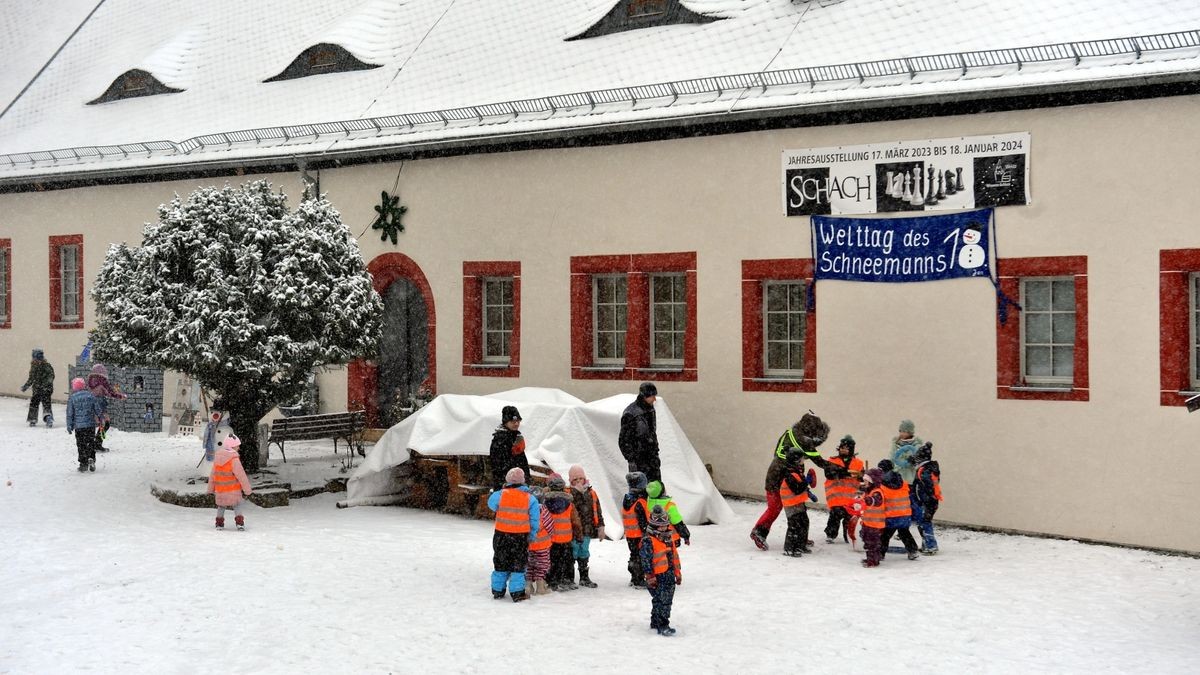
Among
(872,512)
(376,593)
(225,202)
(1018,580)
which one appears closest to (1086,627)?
(1018,580)

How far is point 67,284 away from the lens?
89.1ft

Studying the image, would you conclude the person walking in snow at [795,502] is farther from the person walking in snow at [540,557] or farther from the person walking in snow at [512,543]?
the person walking in snow at [512,543]

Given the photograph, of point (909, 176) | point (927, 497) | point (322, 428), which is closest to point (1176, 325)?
point (927, 497)

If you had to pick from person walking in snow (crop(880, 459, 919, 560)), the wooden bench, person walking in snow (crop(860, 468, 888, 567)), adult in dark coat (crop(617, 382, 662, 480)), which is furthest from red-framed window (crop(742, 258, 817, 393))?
the wooden bench

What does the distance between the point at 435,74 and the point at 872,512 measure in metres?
12.0

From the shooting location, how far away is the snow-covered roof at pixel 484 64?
15992 millimetres

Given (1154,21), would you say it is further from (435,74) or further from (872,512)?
(435,74)

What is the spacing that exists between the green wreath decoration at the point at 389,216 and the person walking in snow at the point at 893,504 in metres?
10.3

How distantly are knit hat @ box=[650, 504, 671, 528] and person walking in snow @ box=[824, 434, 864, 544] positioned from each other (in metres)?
3.71

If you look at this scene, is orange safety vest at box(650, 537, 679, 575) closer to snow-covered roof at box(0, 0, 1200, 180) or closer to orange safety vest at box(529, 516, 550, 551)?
orange safety vest at box(529, 516, 550, 551)

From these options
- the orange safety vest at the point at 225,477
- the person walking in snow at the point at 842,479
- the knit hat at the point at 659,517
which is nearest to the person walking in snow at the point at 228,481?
the orange safety vest at the point at 225,477

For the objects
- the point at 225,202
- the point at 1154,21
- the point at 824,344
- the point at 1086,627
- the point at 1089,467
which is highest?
the point at 1154,21

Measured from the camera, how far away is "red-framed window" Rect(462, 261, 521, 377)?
816 inches

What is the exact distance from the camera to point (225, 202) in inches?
669
